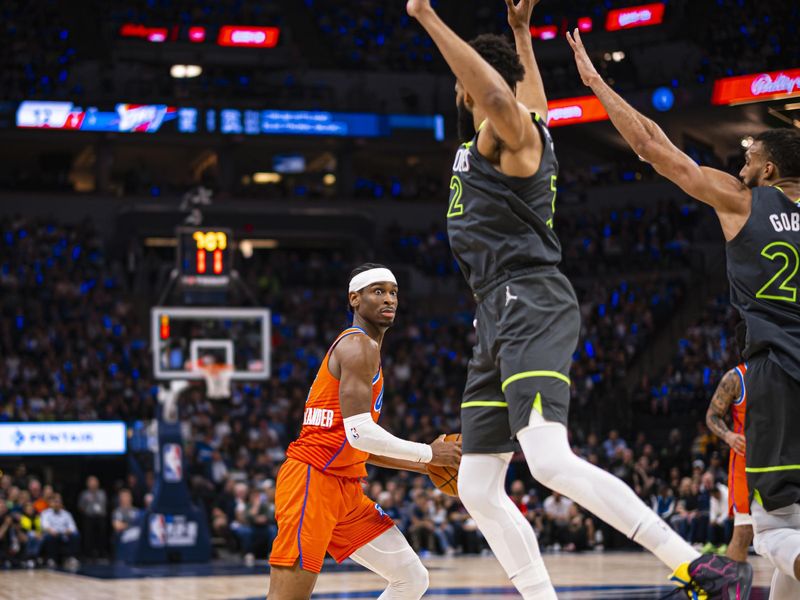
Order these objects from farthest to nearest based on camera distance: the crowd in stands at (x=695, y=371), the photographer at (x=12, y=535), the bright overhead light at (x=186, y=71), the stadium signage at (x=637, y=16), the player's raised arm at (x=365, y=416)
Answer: the bright overhead light at (x=186, y=71) → the stadium signage at (x=637, y=16) → the crowd in stands at (x=695, y=371) → the photographer at (x=12, y=535) → the player's raised arm at (x=365, y=416)

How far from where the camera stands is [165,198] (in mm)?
34281

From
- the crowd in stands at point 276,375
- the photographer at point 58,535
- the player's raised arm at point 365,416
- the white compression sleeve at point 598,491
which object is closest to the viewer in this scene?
the white compression sleeve at point 598,491

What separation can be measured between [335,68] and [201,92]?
509cm

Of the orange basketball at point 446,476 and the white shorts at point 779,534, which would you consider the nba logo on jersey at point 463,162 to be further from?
the white shorts at point 779,534

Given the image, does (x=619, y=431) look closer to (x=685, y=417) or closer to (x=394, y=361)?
(x=685, y=417)

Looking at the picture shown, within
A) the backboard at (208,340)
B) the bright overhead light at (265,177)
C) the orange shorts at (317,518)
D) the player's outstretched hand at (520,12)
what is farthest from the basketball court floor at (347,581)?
the bright overhead light at (265,177)

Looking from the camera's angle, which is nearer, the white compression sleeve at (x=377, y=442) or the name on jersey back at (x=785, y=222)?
the name on jersey back at (x=785, y=222)

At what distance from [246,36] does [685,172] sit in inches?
1314

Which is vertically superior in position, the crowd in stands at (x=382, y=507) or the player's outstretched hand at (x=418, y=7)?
the player's outstretched hand at (x=418, y=7)

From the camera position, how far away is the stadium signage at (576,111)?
32.3 metres

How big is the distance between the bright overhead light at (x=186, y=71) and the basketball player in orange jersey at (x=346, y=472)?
32247 millimetres

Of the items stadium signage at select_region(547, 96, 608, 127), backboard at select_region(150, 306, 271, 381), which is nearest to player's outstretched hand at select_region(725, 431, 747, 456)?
backboard at select_region(150, 306, 271, 381)

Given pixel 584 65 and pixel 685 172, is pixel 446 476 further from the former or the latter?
pixel 584 65

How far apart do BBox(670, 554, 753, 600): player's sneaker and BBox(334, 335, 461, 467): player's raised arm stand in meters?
1.67
